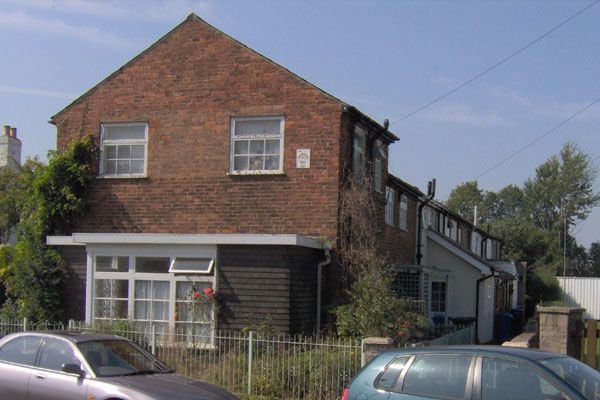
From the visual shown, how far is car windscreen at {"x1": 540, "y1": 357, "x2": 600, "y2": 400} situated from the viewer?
6.37m

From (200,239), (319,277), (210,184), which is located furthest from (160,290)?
(319,277)

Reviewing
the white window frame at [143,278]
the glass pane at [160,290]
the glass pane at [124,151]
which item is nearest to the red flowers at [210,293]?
the white window frame at [143,278]

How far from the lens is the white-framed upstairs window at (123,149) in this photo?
17.0 metres

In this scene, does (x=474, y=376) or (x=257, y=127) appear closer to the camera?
(x=474, y=376)

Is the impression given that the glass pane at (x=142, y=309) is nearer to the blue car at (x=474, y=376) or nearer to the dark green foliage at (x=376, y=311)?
the dark green foliage at (x=376, y=311)

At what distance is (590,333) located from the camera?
11711 mm

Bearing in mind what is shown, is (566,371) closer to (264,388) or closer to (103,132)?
(264,388)

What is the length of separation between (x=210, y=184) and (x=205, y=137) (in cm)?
108

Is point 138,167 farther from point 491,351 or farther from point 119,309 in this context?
point 491,351

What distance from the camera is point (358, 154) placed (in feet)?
55.6

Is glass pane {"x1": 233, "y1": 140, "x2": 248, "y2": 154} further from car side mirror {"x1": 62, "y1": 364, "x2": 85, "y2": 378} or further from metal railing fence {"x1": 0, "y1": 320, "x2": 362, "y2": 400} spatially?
car side mirror {"x1": 62, "y1": 364, "x2": 85, "y2": 378}

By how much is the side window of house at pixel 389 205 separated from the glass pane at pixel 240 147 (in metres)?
4.52

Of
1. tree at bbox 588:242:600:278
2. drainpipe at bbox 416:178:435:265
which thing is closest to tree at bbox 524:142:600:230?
tree at bbox 588:242:600:278

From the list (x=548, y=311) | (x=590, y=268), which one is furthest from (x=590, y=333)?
(x=590, y=268)
